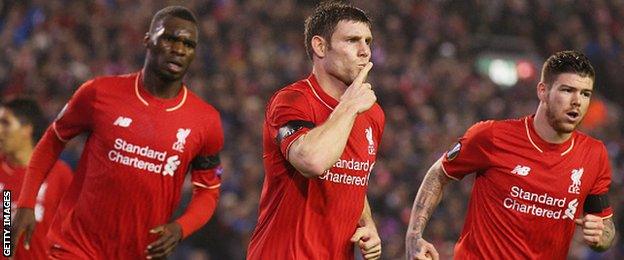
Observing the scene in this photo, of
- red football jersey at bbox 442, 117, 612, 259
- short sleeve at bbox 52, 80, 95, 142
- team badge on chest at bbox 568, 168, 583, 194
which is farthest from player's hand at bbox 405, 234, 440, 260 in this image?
short sleeve at bbox 52, 80, 95, 142

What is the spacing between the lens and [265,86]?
16.2m

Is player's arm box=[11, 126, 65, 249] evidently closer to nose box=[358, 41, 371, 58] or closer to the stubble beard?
nose box=[358, 41, 371, 58]

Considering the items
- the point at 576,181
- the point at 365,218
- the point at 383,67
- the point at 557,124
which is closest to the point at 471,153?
the point at 557,124

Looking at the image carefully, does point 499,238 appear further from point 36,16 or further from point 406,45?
point 406,45

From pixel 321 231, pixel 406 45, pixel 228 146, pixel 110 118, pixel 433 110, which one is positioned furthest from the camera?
pixel 406 45

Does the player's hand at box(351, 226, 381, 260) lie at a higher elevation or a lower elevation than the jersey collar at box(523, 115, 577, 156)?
lower

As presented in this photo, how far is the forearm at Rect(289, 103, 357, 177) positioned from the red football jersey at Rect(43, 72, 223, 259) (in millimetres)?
1360

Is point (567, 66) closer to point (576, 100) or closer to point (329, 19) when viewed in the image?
point (576, 100)

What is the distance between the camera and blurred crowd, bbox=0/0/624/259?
14234 millimetres

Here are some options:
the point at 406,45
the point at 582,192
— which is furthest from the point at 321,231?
the point at 406,45

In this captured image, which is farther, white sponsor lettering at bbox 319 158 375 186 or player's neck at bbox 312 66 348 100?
player's neck at bbox 312 66 348 100

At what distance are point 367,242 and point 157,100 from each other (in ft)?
5.21

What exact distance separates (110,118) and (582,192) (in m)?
2.77

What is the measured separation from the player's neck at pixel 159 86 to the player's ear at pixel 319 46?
3.35ft
